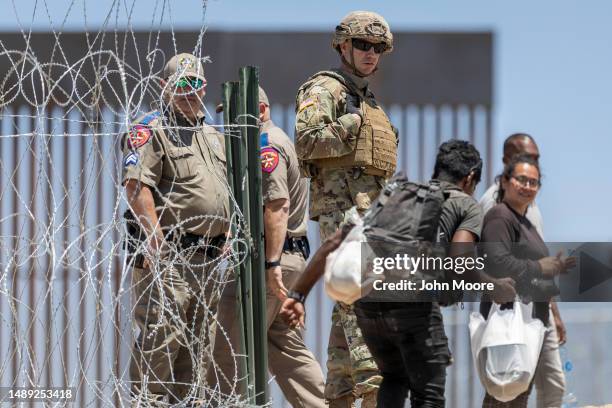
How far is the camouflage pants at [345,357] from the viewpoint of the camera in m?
5.11

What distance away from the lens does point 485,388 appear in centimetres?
463

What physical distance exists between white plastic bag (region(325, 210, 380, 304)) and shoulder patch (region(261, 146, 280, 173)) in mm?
1101

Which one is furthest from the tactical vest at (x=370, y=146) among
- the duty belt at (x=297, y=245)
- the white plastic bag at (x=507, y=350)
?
the white plastic bag at (x=507, y=350)

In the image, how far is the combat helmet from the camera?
5.32m

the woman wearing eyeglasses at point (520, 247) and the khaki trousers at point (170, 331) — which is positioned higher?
the woman wearing eyeglasses at point (520, 247)

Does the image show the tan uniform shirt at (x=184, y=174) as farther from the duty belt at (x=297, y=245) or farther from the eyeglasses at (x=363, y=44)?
the eyeglasses at (x=363, y=44)

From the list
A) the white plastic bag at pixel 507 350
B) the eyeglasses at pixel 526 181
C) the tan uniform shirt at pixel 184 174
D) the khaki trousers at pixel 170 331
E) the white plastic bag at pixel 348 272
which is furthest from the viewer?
the tan uniform shirt at pixel 184 174

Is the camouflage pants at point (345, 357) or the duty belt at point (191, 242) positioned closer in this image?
the camouflage pants at point (345, 357)

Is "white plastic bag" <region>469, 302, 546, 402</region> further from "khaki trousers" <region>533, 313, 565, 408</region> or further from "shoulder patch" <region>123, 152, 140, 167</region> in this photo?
"shoulder patch" <region>123, 152, 140, 167</region>

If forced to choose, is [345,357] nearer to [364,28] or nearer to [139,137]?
[139,137]

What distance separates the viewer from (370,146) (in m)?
5.30

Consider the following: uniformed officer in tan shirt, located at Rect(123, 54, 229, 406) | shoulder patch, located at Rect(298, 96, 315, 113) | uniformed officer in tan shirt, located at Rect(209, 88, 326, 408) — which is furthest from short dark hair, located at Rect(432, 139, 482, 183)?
uniformed officer in tan shirt, located at Rect(209, 88, 326, 408)

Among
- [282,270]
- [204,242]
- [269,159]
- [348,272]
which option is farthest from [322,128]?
[348,272]

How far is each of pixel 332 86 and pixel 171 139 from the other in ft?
2.13
